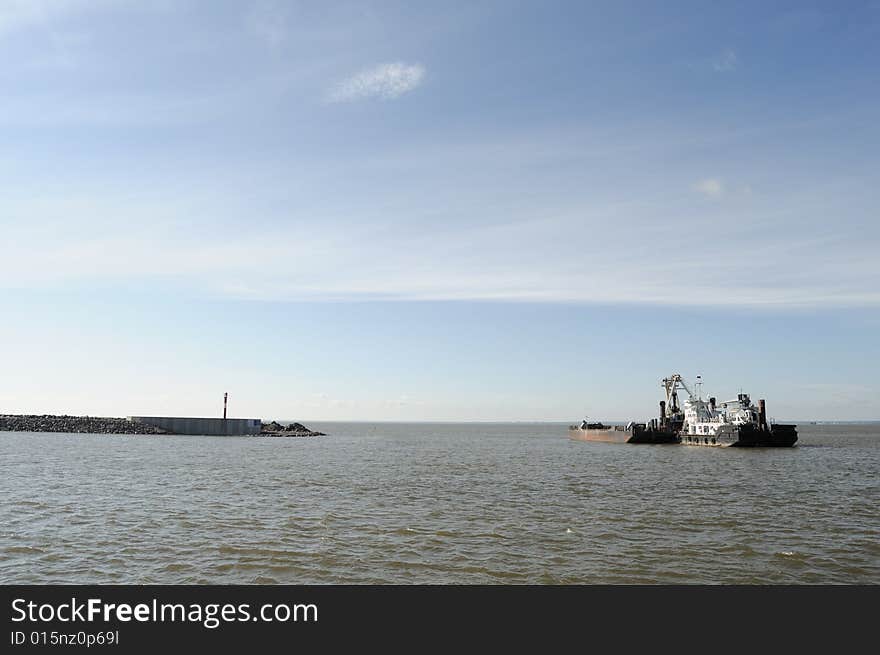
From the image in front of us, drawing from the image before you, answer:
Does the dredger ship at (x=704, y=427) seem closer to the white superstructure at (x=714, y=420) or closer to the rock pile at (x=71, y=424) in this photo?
the white superstructure at (x=714, y=420)

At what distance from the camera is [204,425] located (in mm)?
134500

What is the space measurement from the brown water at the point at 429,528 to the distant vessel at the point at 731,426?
41497 millimetres

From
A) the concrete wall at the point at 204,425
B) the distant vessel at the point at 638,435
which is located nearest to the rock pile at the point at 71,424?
the concrete wall at the point at 204,425

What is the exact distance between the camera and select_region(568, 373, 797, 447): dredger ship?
294 ft

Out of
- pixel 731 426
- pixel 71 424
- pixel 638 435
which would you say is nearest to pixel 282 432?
pixel 71 424

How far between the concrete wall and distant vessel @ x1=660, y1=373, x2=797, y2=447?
9496cm

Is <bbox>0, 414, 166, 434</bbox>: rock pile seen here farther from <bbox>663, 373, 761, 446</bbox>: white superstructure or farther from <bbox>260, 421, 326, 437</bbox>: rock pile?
<bbox>663, 373, 761, 446</bbox>: white superstructure

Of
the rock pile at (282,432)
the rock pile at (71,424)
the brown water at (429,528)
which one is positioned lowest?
the rock pile at (282,432)

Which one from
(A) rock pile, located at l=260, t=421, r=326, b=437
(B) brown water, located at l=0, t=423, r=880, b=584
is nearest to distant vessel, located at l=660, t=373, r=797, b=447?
(B) brown water, located at l=0, t=423, r=880, b=584

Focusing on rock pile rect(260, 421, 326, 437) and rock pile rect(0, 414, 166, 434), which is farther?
rock pile rect(260, 421, 326, 437)

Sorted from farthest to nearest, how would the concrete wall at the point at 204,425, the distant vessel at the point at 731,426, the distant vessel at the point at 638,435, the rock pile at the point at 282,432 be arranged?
the rock pile at the point at 282,432
the concrete wall at the point at 204,425
the distant vessel at the point at 638,435
the distant vessel at the point at 731,426

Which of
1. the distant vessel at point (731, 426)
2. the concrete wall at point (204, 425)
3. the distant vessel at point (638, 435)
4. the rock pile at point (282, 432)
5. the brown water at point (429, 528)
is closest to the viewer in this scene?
the brown water at point (429, 528)

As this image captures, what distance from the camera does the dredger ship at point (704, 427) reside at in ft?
294
